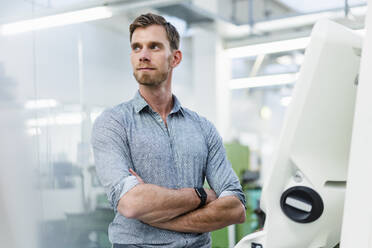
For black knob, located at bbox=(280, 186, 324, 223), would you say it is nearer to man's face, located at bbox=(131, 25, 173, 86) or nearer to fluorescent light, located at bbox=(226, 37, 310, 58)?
man's face, located at bbox=(131, 25, 173, 86)

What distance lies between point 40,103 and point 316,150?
2555 mm

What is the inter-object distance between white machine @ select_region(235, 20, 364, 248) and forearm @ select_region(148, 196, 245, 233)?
0.56 m

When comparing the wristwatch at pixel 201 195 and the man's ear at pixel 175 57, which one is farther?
the man's ear at pixel 175 57

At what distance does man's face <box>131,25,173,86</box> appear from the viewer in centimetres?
174

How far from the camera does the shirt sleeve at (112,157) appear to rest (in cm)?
153

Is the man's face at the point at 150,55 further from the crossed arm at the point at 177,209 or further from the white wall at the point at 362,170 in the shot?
the white wall at the point at 362,170

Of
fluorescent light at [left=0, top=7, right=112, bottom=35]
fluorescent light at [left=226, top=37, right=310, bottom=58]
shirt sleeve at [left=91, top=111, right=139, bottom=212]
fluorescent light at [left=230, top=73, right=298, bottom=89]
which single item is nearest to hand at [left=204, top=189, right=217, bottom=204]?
shirt sleeve at [left=91, top=111, right=139, bottom=212]

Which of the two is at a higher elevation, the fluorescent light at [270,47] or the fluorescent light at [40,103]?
the fluorescent light at [270,47]

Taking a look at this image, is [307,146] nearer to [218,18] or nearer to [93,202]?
[93,202]

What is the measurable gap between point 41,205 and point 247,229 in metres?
3.15

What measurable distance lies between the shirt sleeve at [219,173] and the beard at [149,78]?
0.96 feet

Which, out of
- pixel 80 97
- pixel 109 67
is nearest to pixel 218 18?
Answer: pixel 109 67

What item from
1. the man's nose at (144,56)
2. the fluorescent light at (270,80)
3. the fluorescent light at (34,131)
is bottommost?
the fluorescent light at (34,131)

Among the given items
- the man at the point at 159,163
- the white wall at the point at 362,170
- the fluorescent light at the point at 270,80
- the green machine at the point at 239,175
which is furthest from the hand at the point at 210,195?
the fluorescent light at the point at 270,80
